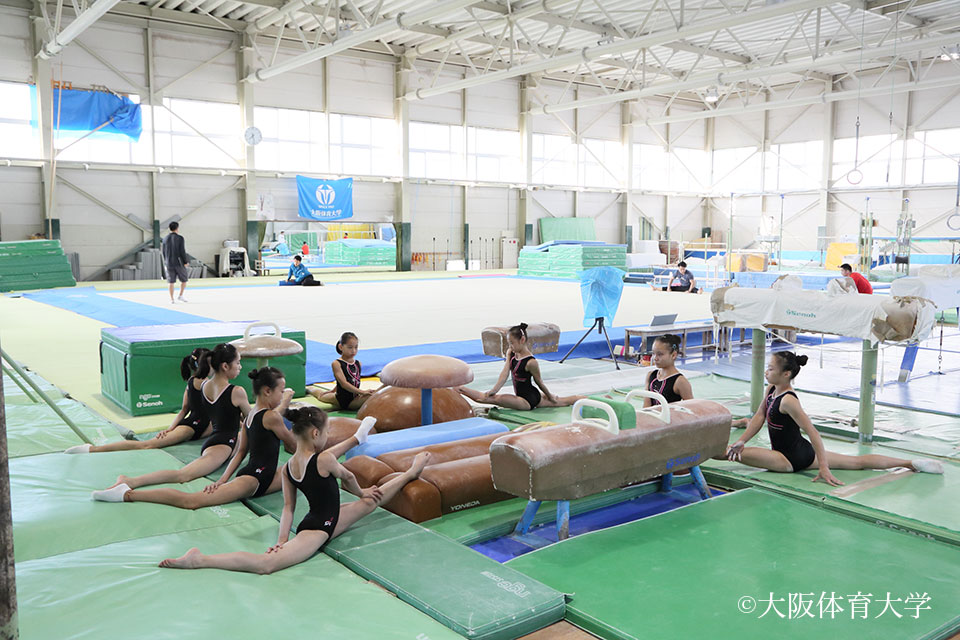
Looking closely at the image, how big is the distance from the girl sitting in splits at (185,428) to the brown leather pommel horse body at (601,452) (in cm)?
262

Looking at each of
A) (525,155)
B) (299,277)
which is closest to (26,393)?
(299,277)

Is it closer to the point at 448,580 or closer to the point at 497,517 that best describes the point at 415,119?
the point at 497,517

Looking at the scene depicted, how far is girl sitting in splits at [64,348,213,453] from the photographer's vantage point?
18.6ft

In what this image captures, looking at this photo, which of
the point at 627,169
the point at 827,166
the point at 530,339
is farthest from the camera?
the point at 627,169

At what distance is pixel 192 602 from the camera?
3.33 meters

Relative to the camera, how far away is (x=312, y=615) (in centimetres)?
326

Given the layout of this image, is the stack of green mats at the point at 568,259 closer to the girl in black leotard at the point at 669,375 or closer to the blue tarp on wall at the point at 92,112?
the blue tarp on wall at the point at 92,112

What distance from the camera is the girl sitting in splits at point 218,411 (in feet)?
16.6

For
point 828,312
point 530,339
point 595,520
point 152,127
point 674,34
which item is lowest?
point 595,520

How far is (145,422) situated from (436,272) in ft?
68.0

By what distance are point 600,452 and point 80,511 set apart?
3.11 metres

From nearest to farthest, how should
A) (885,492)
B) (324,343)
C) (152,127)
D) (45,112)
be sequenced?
(885,492) < (324,343) < (45,112) < (152,127)

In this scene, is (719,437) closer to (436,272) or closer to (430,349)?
(430,349)

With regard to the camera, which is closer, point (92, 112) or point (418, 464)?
point (418, 464)
